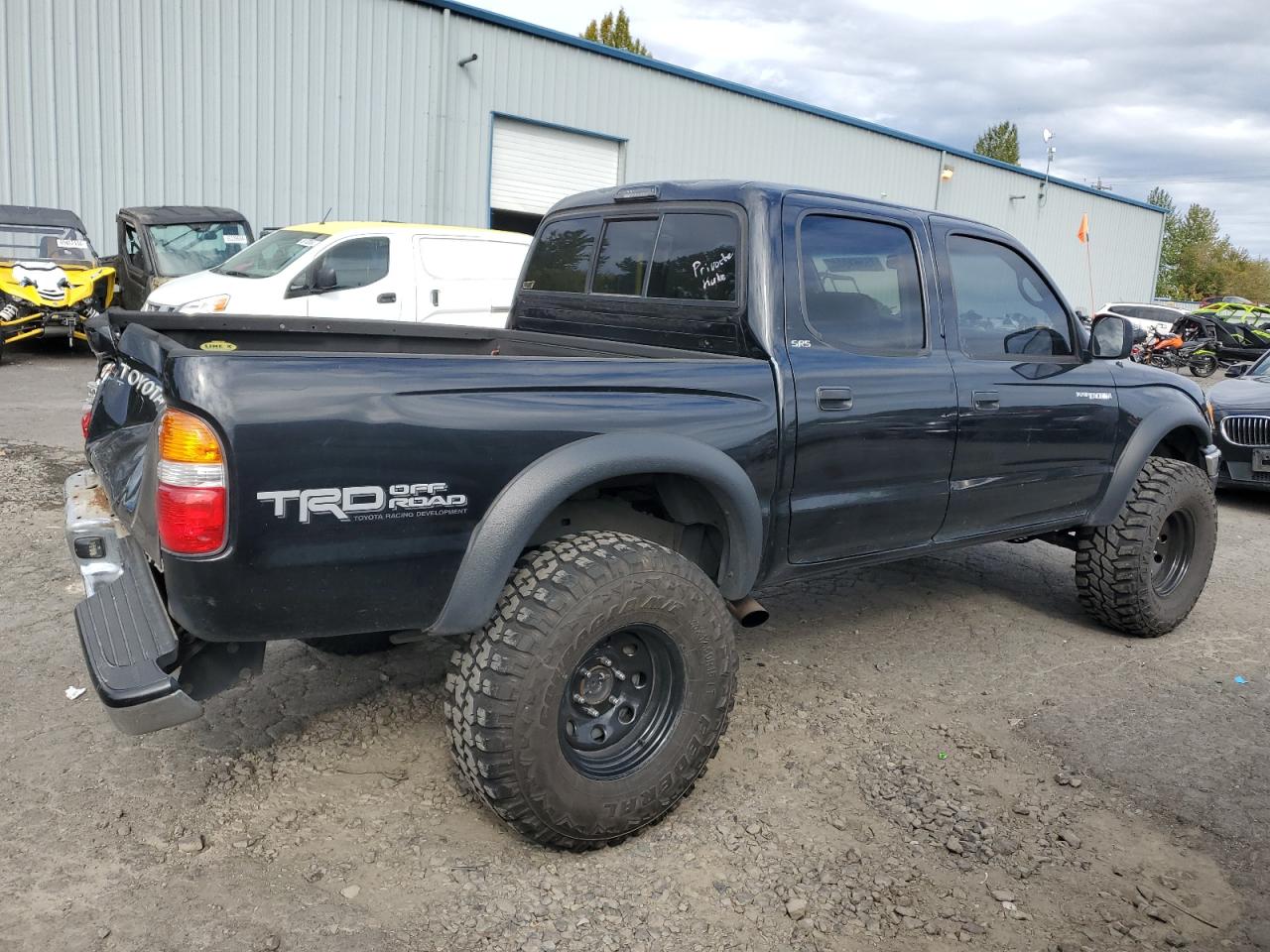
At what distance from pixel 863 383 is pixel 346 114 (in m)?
15.1

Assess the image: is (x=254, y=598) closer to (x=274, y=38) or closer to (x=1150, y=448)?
(x=1150, y=448)

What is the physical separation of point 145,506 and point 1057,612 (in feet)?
14.7

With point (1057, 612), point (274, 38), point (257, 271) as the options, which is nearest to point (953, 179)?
point (274, 38)

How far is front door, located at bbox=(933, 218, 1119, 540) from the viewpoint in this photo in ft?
13.1

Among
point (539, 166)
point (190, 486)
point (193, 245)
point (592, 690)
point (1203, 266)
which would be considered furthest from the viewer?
point (1203, 266)

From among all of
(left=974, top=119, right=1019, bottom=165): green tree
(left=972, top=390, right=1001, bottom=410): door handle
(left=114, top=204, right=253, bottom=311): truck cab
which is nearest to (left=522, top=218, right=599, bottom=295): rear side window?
(left=972, top=390, right=1001, bottom=410): door handle

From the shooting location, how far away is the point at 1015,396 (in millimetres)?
4121

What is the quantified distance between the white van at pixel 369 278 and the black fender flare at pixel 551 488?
759 cm

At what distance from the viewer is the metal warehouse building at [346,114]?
14.2m

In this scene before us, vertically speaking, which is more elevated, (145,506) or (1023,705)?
(145,506)

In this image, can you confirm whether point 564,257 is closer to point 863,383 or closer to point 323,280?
point 863,383

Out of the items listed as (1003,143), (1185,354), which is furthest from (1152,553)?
(1003,143)

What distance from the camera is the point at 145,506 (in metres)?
2.59

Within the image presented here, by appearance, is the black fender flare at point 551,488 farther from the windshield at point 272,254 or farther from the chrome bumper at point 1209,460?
the windshield at point 272,254
